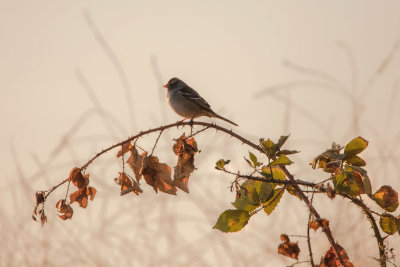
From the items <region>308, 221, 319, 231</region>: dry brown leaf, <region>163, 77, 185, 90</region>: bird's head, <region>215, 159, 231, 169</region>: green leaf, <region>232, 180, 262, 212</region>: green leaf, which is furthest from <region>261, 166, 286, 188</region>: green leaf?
<region>163, 77, 185, 90</region>: bird's head

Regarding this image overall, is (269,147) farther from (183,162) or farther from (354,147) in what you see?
(183,162)

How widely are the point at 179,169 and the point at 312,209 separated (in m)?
0.60

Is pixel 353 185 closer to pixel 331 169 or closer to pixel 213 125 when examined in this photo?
pixel 331 169

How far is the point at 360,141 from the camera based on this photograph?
1.81 m

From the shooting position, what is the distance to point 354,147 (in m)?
1.82

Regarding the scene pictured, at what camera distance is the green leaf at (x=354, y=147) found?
1.80 metres

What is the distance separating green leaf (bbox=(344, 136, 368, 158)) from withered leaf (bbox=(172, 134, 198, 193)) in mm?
543

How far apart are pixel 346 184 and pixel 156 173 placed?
703mm

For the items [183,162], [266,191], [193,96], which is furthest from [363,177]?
[193,96]

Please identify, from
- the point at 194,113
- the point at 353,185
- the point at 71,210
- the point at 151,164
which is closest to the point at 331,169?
the point at 353,185

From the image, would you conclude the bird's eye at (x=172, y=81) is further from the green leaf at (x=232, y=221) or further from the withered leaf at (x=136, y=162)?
the green leaf at (x=232, y=221)

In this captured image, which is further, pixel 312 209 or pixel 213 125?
pixel 213 125

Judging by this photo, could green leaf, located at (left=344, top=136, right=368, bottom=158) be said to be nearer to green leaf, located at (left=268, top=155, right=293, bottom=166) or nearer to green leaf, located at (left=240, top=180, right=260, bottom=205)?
green leaf, located at (left=268, top=155, right=293, bottom=166)

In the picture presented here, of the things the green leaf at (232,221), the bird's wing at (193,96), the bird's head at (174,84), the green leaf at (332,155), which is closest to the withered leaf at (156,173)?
the green leaf at (232,221)
